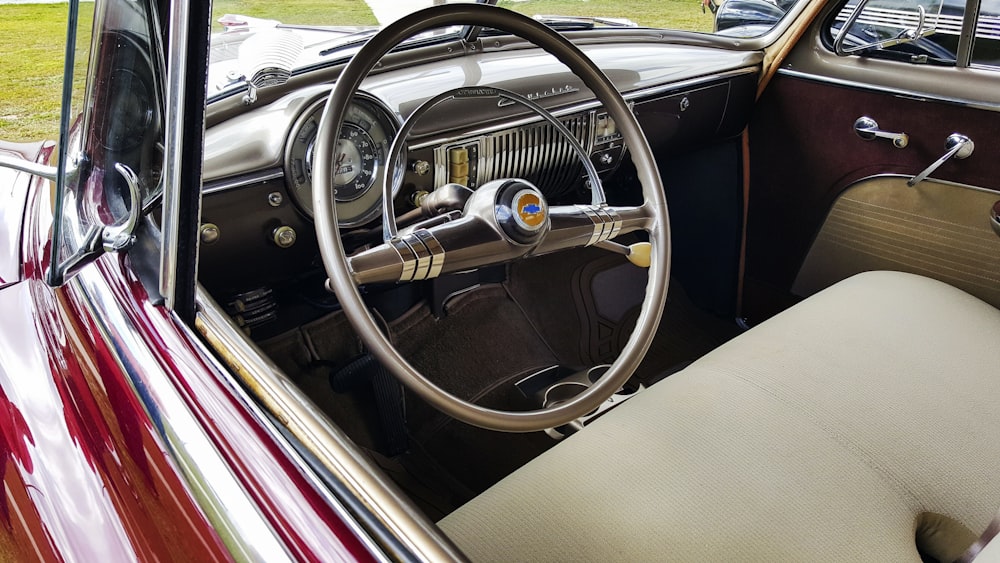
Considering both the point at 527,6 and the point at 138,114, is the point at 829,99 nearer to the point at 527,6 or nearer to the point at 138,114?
the point at 527,6

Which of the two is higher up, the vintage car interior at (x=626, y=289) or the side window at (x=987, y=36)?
the side window at (x=987, y=36)

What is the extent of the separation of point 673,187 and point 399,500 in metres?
1.89

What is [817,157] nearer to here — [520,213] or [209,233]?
[520,213]

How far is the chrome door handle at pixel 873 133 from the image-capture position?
6.34 feet

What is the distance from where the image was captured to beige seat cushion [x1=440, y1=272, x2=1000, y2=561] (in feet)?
3.07

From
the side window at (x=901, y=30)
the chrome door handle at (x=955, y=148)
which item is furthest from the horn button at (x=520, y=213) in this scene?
the side window at (x=901, y=30)

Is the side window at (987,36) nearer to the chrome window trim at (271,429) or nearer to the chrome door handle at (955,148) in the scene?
the chrome door handle at (955,148)

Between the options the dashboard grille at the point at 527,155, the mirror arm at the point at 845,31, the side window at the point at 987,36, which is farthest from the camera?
the mirror arm at the point at 845,31

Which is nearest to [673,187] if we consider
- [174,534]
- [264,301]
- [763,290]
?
[763,290]

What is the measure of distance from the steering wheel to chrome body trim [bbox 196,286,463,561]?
111 mm

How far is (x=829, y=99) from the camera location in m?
2.08

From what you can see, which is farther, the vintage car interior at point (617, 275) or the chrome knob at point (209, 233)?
the chrome knob at point (209, 233)

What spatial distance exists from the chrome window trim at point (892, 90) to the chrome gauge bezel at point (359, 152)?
4.25 feet

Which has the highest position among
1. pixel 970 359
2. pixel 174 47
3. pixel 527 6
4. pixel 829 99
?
pixel 174 47
